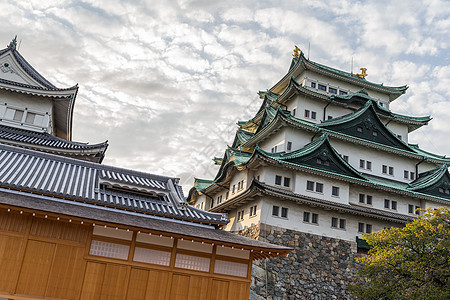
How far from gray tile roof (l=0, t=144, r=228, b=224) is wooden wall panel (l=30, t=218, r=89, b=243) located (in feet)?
4.97

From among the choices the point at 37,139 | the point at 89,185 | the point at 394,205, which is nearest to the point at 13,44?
the point at 37,139

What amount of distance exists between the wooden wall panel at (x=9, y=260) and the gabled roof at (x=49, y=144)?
10.0m

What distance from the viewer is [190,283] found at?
610 inches

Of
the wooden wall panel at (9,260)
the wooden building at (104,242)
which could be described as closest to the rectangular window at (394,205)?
the wooden building at (104,242)

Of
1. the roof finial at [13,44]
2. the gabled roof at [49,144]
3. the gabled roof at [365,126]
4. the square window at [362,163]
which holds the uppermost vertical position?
the gabled roof at [365,126]

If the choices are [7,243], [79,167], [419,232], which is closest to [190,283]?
[7,243]

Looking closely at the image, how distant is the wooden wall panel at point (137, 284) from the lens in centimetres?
1471

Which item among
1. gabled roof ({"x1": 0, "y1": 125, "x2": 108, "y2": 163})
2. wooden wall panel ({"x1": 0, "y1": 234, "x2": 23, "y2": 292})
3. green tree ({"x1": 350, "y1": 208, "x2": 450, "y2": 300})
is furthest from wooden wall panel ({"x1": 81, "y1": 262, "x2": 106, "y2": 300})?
green tree ({"x1": 350, "y1": 208, "x2": 450, "y2": 300})

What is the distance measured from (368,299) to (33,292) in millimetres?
18216

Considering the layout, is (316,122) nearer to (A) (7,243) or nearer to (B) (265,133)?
(B) (265,133)

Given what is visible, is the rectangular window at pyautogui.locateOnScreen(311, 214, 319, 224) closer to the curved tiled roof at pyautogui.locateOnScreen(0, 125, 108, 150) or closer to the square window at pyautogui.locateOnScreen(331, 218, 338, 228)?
the square window at pyautogui.locateOnScreen(331, 218, 338, 228)

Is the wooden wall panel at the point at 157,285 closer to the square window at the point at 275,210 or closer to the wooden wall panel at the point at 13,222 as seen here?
the wooden wall panel at the point at 13,222

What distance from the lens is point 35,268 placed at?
45.4ft

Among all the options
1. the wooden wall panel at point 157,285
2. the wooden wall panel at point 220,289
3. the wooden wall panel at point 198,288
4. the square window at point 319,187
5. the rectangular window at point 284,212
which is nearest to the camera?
the wooden wall panel at point 157,285
